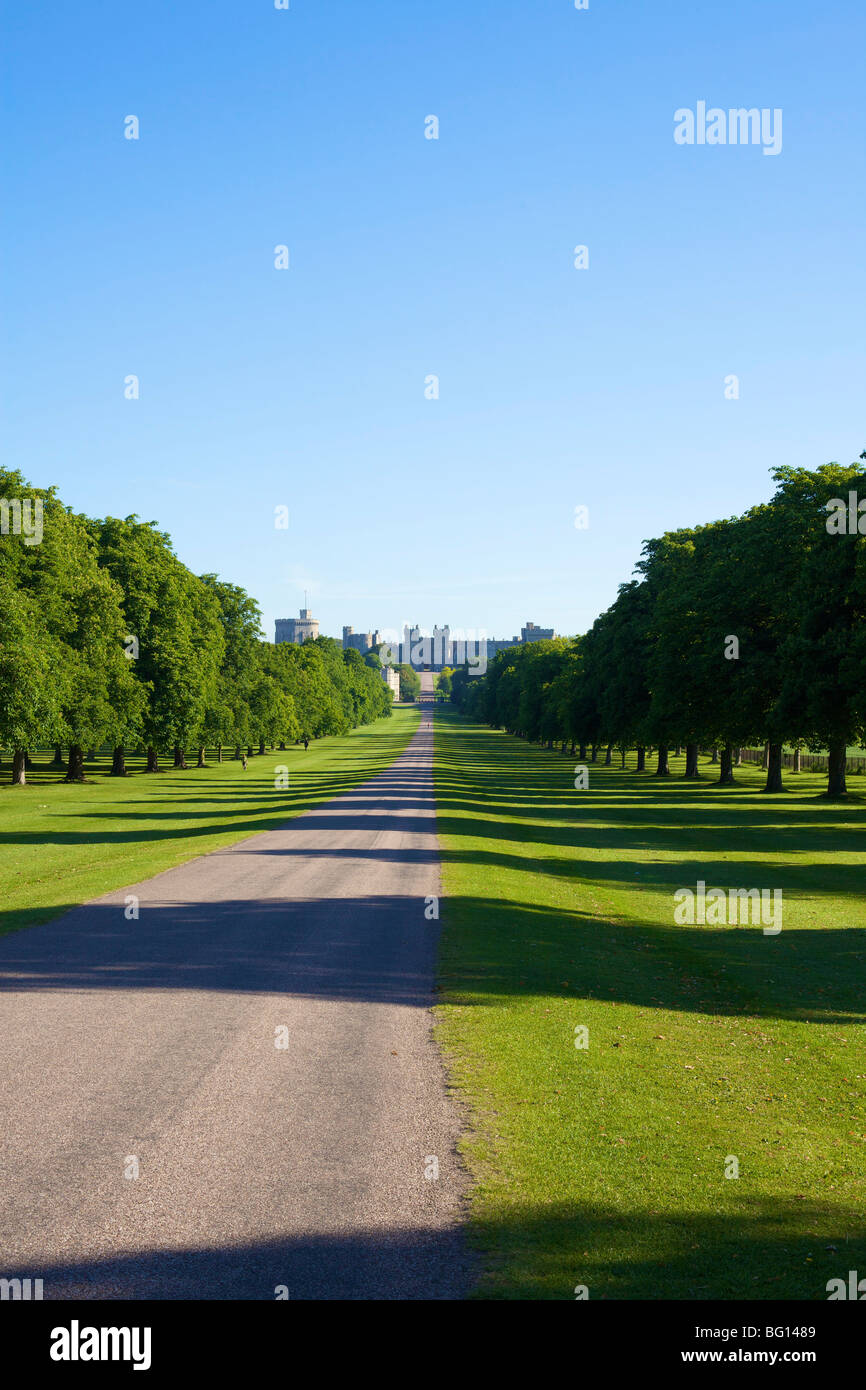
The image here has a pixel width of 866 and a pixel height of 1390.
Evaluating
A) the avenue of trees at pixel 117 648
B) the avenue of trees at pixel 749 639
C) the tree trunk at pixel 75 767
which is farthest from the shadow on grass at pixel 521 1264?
the tree trunk at pixel 75 767

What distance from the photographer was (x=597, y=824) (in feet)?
135

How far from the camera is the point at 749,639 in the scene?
163 feet

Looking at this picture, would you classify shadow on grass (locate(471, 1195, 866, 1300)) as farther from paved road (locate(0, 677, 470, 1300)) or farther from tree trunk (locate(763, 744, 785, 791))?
tree trunk (locate(763, 744, 785, 791))

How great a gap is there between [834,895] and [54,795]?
128 ft

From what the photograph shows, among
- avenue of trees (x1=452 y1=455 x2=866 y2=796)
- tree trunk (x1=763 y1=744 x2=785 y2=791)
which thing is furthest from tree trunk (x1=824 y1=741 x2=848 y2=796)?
tree trunk (x1=763 y1=744 x2=785 y2=791)

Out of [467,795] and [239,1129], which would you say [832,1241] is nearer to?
[239,1129]

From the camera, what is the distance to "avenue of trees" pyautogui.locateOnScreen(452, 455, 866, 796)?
39219mm

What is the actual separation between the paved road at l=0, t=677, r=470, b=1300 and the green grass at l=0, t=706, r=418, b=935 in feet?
15.2

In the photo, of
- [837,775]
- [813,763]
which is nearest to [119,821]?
[837,775]

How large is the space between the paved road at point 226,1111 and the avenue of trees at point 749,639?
26.0m

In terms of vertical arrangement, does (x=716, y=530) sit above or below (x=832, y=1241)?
above

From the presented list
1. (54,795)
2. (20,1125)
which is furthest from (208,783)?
(20,1125)

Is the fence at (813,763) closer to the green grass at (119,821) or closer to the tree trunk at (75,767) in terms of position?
the green grass at (119,821)

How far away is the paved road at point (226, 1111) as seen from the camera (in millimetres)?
6059
